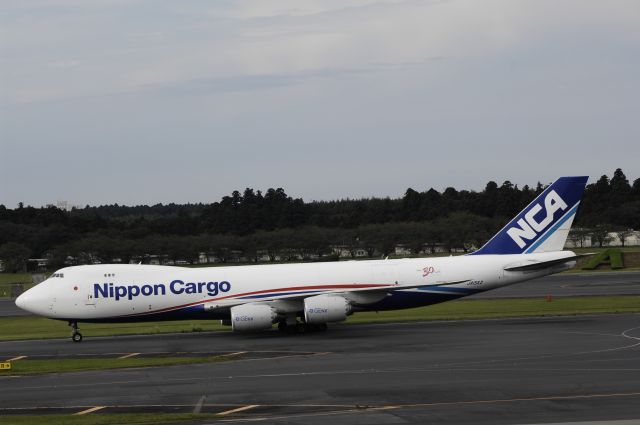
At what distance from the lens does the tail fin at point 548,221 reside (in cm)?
4462

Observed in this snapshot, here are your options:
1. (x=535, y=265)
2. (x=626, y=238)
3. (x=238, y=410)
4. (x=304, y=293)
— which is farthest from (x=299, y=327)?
(x=626, y=238)

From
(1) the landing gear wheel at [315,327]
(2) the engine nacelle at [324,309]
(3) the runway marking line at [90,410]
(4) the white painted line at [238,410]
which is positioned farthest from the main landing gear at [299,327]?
(4) the white painted line at [238,410]

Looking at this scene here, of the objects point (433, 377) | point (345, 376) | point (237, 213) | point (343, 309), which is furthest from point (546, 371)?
point (237, 213)

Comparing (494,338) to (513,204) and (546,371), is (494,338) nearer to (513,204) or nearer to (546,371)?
(546,371)

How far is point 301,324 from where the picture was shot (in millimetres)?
43469

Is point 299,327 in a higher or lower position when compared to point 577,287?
lower

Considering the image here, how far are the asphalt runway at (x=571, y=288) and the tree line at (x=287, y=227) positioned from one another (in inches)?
1415

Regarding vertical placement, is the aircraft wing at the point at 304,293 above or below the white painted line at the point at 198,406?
above

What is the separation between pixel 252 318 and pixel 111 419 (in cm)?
→ 1787

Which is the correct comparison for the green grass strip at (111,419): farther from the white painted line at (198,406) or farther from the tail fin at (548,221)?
the tail fin at (548,221)

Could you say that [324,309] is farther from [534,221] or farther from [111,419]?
[111,419]

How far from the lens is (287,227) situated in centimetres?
13588

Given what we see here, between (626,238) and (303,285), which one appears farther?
(626,238)

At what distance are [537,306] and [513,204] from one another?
9632 centimetres
